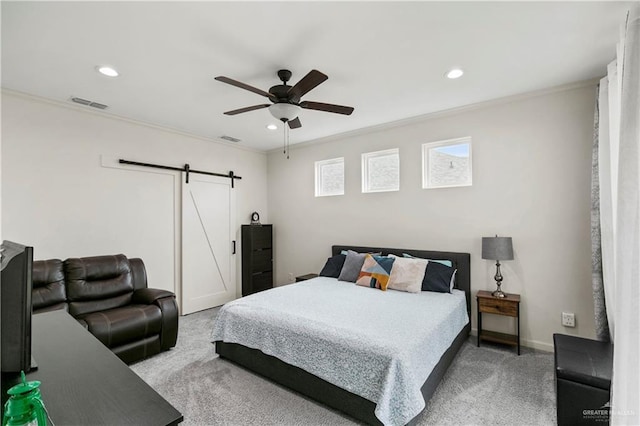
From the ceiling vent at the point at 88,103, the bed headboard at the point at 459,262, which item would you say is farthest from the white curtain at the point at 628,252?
the ceiling vent at the point at 88,103

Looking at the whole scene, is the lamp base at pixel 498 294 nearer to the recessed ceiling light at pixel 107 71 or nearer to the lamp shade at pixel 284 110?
the lamp shade at pixel 284 110

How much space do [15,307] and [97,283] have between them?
2.79 metres

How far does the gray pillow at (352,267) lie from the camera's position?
3.94 m

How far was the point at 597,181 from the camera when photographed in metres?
2.70

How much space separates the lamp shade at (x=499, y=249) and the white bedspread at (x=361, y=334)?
557 millimetres

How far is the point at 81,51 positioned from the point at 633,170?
3534 millimetres

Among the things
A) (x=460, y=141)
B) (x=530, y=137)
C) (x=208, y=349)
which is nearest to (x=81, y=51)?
(x=208, y=349)

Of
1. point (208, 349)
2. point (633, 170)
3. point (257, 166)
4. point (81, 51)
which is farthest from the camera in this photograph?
point (257, 166)

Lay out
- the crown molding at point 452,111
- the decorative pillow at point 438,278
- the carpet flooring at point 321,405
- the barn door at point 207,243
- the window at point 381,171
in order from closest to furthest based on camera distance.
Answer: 1. the carpet flooring at point 321,405
2. the crown molding at point 452,111
3. the decorative pillow at point 438,278
4. the window at point 381,171
5. the barn door at point 207,243

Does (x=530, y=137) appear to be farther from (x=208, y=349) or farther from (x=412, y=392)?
(x=208, y=349)

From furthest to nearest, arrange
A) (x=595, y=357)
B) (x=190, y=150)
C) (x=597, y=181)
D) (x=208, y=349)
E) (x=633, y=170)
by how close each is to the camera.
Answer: (x=190, y=150)
(x=208, y=349)
(x=597, y=181)
(x=595, y=357)
(x=633, y=170)

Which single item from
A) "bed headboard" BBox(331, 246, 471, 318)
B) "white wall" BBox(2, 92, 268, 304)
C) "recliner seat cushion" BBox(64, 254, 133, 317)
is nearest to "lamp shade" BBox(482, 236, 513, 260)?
"bed headboard" BBox(331, 246, 471, 318)

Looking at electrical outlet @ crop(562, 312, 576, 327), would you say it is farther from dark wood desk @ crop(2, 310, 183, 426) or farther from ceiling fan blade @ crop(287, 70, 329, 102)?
dark wood desk @ crop(2, 310, 183, 426)

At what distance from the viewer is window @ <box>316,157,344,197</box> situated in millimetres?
4992
